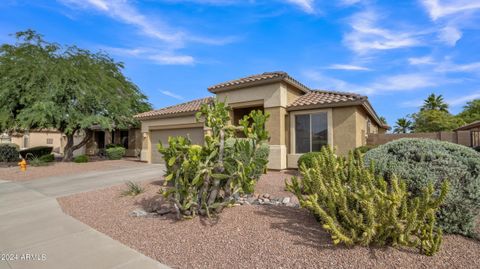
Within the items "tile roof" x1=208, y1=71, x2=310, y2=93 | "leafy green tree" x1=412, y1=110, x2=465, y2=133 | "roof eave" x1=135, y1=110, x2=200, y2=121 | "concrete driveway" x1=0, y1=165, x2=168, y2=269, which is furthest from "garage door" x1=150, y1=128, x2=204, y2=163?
"leafy green tree" x1=412, y1=110, x2=465, y2=133

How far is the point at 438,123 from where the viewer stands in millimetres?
32938

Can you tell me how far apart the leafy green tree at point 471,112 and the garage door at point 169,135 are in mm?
39166

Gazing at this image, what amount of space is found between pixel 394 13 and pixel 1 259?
1182 cm

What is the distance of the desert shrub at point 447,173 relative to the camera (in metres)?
4.10

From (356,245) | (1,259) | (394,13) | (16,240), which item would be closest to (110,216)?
(16,240)

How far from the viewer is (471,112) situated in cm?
3716

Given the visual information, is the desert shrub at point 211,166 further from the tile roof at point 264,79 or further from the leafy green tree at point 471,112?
the leafy green tree at point 471,112

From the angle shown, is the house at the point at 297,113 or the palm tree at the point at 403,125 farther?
the palm tree at the point at 403,125

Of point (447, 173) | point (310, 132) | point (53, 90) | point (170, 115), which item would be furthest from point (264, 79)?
point (53, 90)

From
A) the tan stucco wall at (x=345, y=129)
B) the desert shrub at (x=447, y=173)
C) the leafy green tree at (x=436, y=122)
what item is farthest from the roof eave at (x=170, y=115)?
the leafy green tree at (x=436, y=122)

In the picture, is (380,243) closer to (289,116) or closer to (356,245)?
(356,245)

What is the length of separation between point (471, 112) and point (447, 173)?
45.1 m

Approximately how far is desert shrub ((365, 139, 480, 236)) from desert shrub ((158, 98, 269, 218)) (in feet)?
8.55

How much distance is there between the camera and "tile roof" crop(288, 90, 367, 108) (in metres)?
11.5
